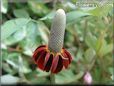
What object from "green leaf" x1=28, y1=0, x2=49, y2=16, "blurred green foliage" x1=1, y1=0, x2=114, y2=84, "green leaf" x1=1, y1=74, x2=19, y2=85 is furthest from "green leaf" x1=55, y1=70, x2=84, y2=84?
"green leaf" x1=28, y1=0, x2=49, y2=16

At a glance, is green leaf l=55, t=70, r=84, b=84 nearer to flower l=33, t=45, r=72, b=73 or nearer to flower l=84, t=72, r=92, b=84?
flower l=84, t=72, r=92, b=84

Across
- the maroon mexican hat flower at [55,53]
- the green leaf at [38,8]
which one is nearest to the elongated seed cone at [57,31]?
the maroon mexican hat flower at [55,53]

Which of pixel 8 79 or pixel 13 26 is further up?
pixel 13 26

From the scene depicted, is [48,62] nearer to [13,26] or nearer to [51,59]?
[51,59]

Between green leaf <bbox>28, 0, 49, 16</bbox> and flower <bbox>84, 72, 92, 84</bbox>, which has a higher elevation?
green leaf <bbox>28, 0, 49, 16</bbox>

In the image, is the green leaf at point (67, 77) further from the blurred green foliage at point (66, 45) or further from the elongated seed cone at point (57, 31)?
the elongated seed cone at point (57, 31)

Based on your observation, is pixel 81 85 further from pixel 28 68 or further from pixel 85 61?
pixel 28 68

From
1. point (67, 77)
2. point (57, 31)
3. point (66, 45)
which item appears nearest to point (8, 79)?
point (67, 77)

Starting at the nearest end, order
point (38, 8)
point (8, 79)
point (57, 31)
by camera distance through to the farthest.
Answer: point (57, 31)
point (8, 79)
point (38, 8)
